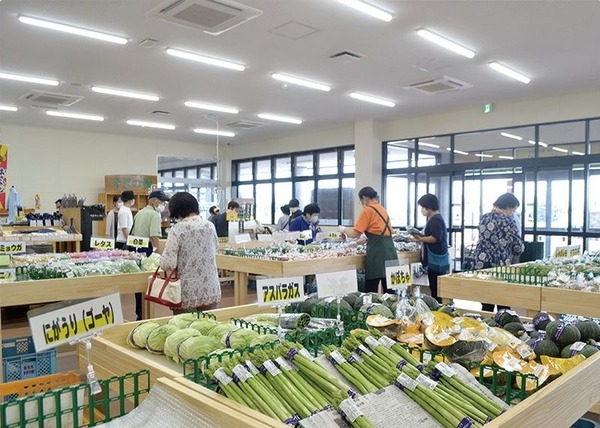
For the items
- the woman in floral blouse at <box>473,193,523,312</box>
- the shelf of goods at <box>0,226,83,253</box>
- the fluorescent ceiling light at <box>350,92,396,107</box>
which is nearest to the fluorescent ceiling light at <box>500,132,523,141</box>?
the fluorescent ceiling light at <box>350,92,396,107</box>

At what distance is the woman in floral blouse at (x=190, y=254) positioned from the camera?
332 centimetres

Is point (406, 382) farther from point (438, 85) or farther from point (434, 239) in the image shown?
point (438, 85)

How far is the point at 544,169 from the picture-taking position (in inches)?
336

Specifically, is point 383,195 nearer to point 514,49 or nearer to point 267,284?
point 514,49

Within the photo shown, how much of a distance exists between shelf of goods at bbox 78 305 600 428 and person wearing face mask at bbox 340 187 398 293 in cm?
317

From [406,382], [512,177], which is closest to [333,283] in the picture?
Result: [406,382]

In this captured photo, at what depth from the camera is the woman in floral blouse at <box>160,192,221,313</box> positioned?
3318mm

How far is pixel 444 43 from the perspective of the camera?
18.6ft

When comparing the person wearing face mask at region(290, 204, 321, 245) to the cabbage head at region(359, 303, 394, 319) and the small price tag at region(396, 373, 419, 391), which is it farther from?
the small price tag at region(396, 373, 419, 391)

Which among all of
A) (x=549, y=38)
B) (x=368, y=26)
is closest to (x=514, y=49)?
(x=549, y=38)

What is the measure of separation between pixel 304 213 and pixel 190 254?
4.56m

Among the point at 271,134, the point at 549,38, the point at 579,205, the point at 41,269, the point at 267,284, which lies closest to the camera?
the point at 267,284

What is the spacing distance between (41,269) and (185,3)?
2.68 metres

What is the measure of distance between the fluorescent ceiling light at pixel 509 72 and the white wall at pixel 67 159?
9488 millimetres
